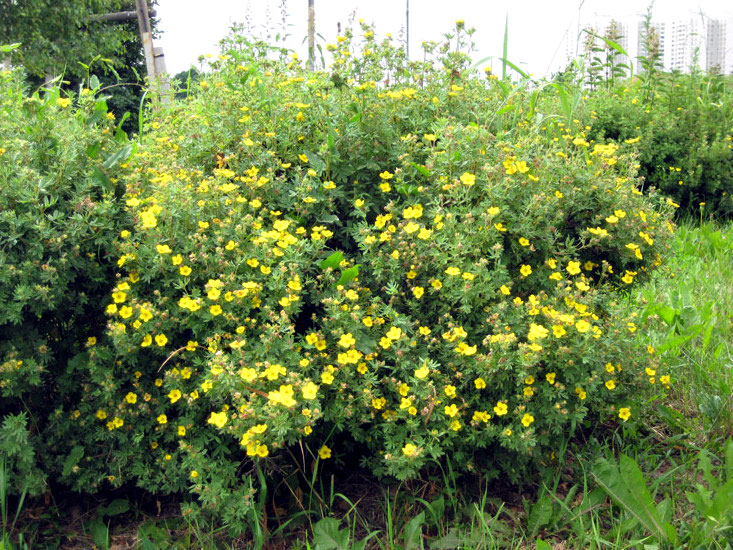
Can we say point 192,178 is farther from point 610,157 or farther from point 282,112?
point 610,157

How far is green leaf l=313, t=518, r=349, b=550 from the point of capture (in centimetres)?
186

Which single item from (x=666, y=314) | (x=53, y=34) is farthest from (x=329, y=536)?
(x=53, y=34)

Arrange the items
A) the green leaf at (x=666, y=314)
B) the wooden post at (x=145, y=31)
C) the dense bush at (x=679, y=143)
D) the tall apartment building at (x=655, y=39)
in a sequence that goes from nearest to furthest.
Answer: the green leaf at (x=666, y=314)
the dense bush at (x=679, y=143)
the tall apartment building at (x=655, y=39)
the wooden post at (x=145, y=31)

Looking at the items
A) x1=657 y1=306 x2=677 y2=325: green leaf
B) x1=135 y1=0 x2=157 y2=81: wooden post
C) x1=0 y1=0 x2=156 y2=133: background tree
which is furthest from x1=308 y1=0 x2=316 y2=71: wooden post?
x1=0 y1=0 x2=156 y2=133: background tree

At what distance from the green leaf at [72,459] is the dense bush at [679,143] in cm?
428

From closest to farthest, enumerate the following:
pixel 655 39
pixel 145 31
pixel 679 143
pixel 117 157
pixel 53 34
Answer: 1. pixel 117 157
2. pixel 679 143
3. pixel 655 39
4. pixel 145 31
5. pixel 53 34

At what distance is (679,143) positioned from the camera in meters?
5.16

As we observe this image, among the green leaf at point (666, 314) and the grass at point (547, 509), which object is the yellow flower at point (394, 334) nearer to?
the grass at point (547, 509)

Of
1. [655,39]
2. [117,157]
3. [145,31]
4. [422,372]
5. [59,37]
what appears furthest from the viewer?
[59,37]

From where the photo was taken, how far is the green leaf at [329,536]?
1864mm

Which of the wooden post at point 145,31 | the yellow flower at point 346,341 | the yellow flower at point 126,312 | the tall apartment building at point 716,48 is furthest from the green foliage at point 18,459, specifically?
the tall apartment building at point 716,48

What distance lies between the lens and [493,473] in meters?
2.05

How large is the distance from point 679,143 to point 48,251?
16.1ft

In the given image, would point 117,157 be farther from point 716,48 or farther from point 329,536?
point 716,48
